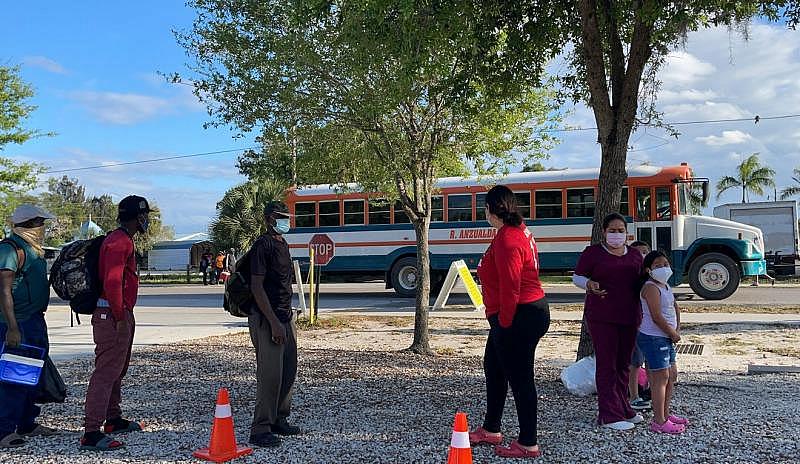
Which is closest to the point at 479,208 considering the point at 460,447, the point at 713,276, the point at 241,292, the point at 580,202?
the point at 580,202

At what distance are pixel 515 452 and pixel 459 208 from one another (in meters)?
14.9

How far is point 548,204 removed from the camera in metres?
18.5

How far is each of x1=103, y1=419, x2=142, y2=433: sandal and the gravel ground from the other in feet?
0.39

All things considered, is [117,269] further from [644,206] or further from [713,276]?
[713,276]

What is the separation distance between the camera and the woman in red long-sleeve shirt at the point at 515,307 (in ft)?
15.7

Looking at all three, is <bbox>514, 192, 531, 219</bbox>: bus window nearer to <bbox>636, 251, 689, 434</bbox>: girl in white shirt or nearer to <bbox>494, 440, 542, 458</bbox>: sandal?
<bbox>636, 251, 689, 434</bbox>: girl in white shirt

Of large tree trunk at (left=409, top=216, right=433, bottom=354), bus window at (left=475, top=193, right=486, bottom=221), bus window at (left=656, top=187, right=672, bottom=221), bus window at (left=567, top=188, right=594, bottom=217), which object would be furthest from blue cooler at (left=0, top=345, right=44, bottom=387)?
bus window at (left=656, top=187, right=672, bottom=221)

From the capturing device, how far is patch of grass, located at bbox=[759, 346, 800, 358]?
9.54 meters

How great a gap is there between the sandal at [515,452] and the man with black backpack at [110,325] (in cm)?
284

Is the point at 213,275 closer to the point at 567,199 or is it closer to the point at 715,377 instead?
the point at 567,199

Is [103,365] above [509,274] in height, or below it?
below

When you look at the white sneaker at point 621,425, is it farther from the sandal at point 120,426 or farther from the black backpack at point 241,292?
the sandal at point 120,426

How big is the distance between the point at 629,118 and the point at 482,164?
348cm

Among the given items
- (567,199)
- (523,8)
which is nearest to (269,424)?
(523,8)
